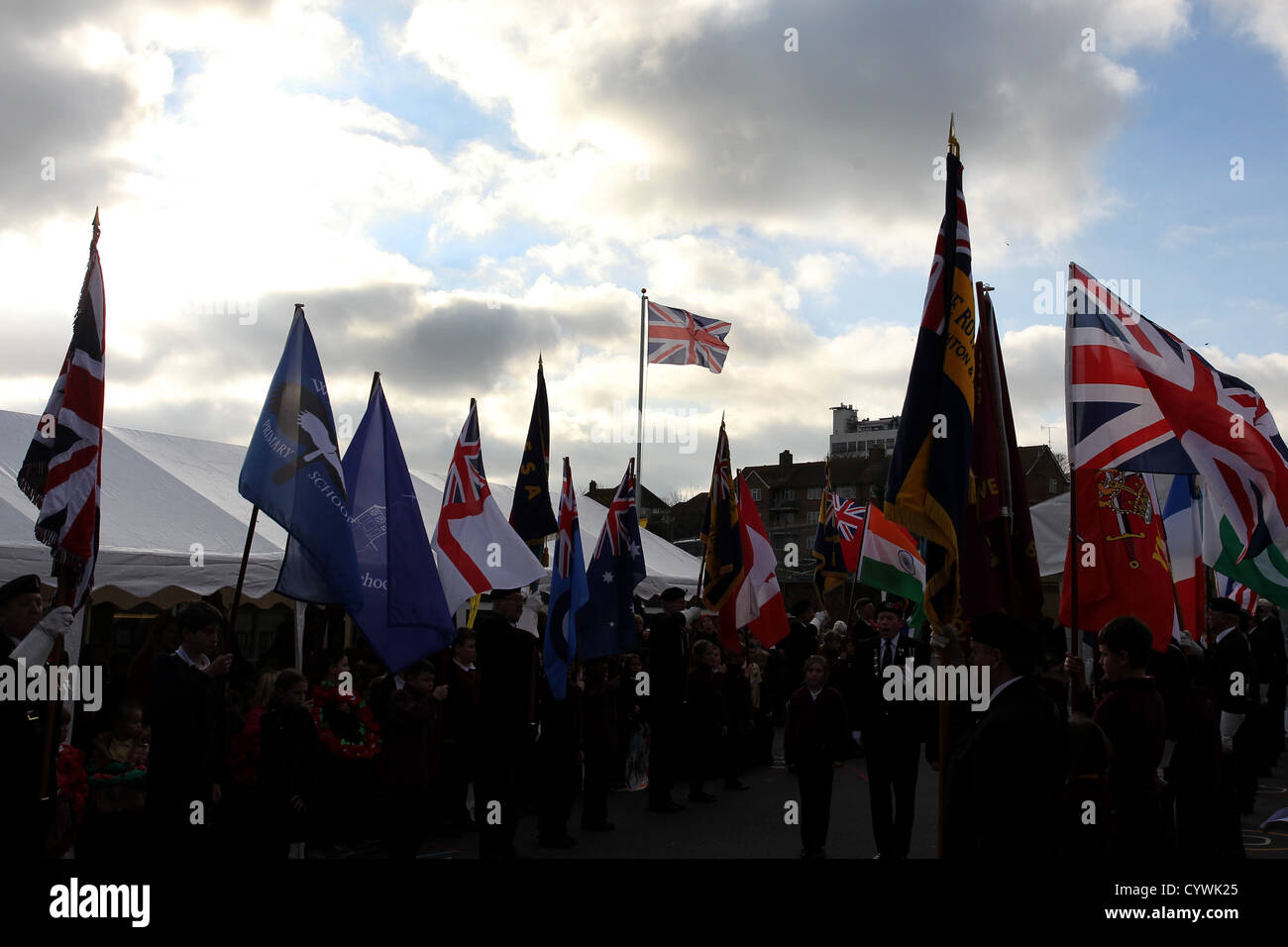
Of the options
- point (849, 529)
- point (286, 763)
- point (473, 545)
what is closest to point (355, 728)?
point (473, 545)

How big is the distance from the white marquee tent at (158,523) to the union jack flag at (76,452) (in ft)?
15.0

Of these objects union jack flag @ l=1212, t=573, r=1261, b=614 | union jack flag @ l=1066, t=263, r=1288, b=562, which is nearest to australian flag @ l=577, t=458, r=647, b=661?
union jack flag @ l=1066, t=263, r=1288, b=562

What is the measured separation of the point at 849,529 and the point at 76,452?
15.2 metres

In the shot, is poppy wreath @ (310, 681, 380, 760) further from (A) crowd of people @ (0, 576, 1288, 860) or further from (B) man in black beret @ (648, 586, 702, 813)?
(B) man in black beret @ (648, 586, 702, 813)

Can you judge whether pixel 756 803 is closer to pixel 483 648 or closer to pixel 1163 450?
pixel 483 648

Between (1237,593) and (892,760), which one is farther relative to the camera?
(1237,593)

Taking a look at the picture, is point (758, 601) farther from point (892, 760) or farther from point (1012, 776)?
point (1012, 776)

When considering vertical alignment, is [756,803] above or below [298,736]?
below

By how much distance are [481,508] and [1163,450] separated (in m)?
5.90

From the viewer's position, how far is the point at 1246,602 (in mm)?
14172

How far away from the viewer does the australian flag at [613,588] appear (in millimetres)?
10438

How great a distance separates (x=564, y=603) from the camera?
30.9 ft
